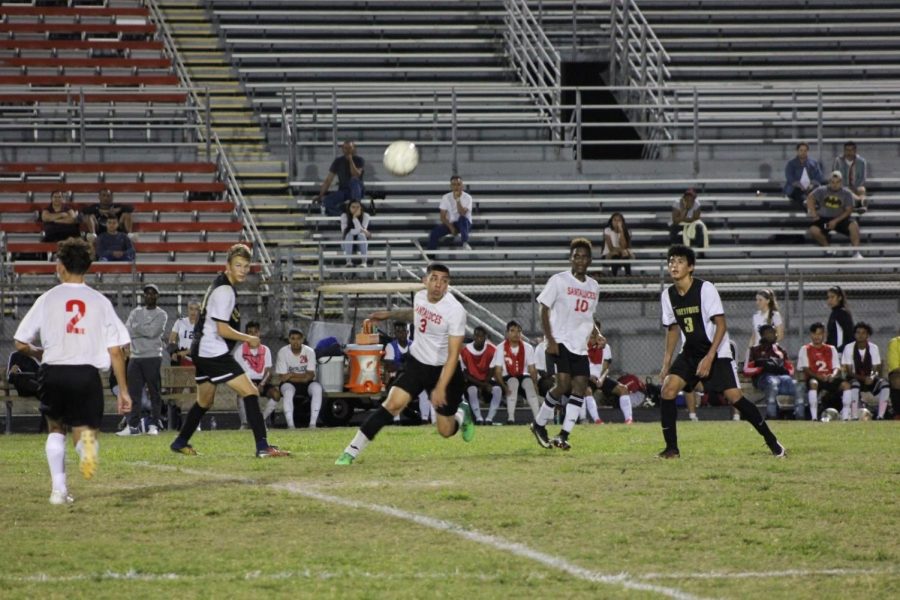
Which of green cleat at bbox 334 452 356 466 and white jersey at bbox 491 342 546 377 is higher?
white jersey at bbox 491 342 546 377

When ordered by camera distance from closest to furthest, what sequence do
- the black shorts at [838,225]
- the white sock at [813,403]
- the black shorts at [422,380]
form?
the black shorts at [422,380], the white sock at [813,403], the black shorts at [838,225]

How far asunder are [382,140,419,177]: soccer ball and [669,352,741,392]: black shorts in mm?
14113

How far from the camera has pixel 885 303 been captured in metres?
25.8

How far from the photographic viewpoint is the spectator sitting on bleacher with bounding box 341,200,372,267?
26047mm

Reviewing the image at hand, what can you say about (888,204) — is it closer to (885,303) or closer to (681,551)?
(885,303)

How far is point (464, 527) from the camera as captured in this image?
927 centimetres

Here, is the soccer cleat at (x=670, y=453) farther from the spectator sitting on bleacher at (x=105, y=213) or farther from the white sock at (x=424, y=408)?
the spectator sitting on bleacher at (x=105, y=213)

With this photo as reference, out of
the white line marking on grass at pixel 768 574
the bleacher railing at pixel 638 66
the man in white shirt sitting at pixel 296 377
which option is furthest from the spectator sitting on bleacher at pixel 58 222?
the white line marking on grass at pixel 768 574

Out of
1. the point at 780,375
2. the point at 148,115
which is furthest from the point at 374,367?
the point at 148,115

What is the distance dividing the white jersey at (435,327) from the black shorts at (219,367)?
60.6 inches

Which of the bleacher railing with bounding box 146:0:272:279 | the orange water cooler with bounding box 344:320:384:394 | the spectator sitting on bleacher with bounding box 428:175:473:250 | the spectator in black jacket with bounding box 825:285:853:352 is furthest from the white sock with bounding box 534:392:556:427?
the spectator sitting on bleacher with bounding box 428:175:473:250

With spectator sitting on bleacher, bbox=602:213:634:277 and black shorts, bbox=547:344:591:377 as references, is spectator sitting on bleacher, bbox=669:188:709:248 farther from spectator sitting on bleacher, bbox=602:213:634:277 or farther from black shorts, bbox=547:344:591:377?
black shorts, bbox=547:344:591:377

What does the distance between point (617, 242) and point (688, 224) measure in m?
1.48

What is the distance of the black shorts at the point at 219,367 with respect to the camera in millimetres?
13664
